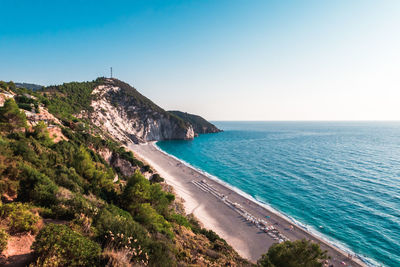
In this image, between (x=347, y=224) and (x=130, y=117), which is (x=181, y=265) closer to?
(x=347, y=224)

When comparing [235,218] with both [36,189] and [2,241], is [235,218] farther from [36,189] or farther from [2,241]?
[2,241]

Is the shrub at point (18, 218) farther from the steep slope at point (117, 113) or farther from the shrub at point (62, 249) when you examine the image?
the steep slope at point (117, 113)

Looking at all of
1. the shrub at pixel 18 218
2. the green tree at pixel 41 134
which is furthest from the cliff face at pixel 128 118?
the shrub at pixel 18 218

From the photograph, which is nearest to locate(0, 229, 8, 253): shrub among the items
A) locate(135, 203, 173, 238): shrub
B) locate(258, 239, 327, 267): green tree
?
locate(135, 203, 173, 238): shrub

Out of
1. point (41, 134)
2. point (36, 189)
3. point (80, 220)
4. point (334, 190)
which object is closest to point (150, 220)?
point (80, 220)

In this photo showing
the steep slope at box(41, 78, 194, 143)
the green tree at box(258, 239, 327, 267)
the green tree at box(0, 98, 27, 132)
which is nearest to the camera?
the green tree at box(258, 239, 327, 267)

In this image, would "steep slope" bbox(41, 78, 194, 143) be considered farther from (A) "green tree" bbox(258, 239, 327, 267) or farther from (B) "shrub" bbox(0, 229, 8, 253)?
(A) "green tree" bbox(258, 239, 327, 267)

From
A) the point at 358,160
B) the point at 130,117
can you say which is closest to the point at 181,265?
the point at 358,160
